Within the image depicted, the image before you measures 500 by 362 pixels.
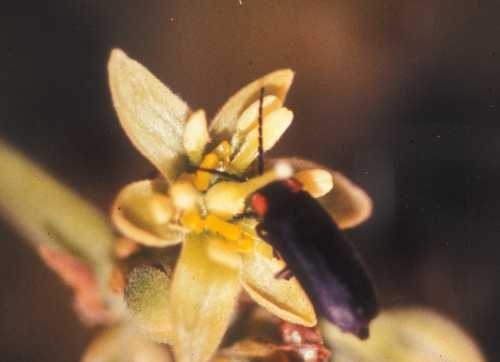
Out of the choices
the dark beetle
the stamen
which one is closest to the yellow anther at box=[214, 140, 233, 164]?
the stamen

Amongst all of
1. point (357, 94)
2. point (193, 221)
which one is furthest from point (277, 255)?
point (357, 94)

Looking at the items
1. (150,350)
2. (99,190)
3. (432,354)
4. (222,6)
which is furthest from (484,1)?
(150,350)

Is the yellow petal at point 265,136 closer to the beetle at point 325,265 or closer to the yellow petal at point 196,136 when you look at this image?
the yellow petal at point 196,136

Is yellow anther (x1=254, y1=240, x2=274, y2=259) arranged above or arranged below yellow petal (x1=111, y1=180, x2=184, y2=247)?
below

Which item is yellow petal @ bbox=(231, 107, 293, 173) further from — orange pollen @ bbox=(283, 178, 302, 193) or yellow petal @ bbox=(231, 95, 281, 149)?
orange pollen @ bbox=(283, 178, 302, 193)

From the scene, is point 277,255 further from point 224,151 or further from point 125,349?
point 125,349

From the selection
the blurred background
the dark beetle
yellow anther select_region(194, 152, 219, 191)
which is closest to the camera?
the dark beetle

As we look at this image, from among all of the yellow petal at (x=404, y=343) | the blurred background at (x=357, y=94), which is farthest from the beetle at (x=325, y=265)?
the blurred background at (x=357, y=94)
